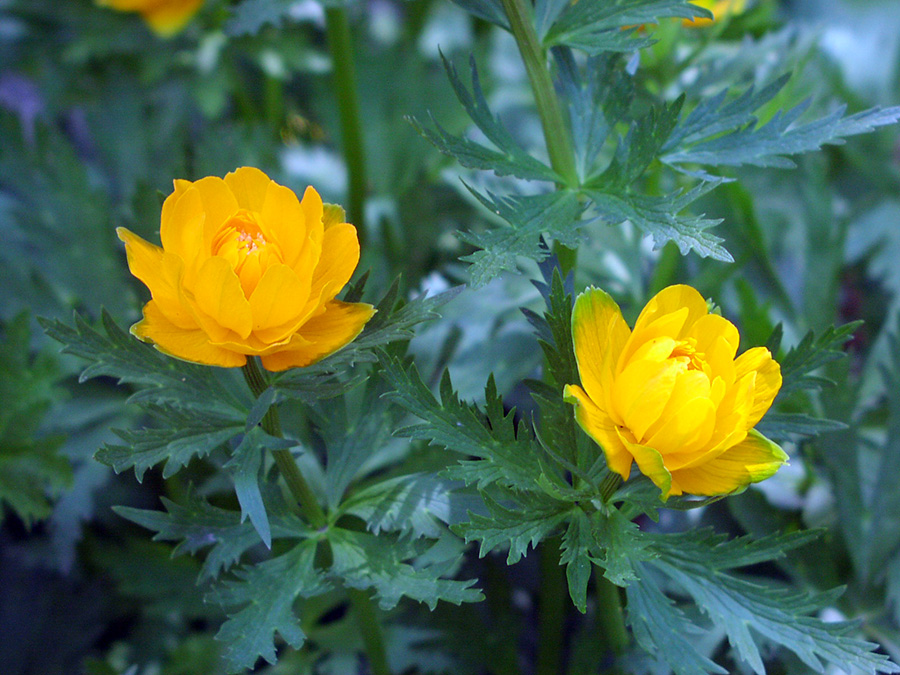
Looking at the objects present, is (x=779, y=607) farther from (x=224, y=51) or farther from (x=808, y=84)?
(x=224, y=51)

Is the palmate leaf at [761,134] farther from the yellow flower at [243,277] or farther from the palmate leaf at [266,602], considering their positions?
the palmate leaf at [266,602]

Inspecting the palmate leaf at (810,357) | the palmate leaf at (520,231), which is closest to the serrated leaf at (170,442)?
the palmate leaf at (520,231)

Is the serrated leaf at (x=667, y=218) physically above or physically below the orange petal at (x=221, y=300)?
below

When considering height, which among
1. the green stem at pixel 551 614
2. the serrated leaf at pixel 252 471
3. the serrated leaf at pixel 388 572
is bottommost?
the green stem at pixel 551 614

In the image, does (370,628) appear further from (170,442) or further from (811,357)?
(811,357)

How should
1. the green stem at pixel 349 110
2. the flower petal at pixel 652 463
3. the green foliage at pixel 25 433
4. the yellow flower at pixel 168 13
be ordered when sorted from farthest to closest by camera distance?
the yellow flower at pixel 168 13 < the green stem at pixel 349 110 < the green foliage at pixel 25 433 < the flower petal at pixel 652 463

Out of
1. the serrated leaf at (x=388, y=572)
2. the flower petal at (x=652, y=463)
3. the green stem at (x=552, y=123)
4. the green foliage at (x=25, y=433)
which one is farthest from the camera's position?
the green foliage at (x=25, y=433)

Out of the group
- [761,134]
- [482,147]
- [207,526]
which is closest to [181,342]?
[207,526]
